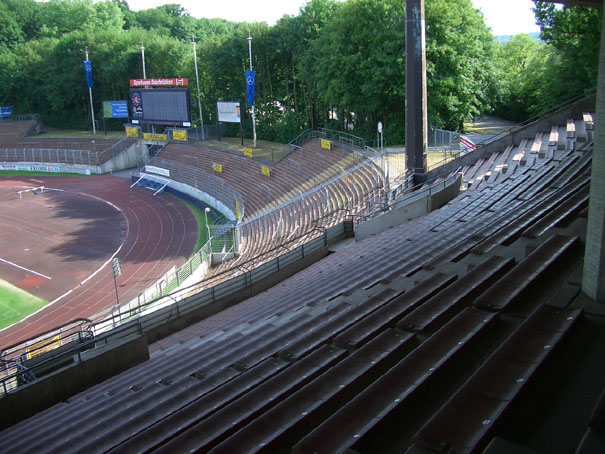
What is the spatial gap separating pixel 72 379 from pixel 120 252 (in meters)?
20.5

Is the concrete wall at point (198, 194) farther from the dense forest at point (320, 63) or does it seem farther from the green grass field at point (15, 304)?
the green grass field at point (15, 304)

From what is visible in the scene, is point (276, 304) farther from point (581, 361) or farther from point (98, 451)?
point (581, 361)

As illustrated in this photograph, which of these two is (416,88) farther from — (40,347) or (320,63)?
(320,63)

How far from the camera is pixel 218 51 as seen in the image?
53969mm

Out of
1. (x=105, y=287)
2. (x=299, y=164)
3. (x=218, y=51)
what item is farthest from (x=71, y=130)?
(x=105, y=287)

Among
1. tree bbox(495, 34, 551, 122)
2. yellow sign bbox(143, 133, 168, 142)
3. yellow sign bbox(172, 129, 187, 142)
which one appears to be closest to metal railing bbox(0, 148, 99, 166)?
yellow sign bbox(143, 133, 168, 142)

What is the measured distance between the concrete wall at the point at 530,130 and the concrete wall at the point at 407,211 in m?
5.14

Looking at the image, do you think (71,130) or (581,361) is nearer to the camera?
(581,361)

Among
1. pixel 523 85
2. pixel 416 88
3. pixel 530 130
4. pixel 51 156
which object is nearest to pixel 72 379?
pixel 416 88

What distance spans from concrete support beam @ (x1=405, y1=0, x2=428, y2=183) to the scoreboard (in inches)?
1205

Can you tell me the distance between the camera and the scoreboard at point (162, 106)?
4756 cm

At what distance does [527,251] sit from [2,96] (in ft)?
263

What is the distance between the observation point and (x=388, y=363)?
20.9 feet

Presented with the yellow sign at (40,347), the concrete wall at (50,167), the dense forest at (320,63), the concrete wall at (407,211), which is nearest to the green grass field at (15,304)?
the yellow sign at (40,347)
